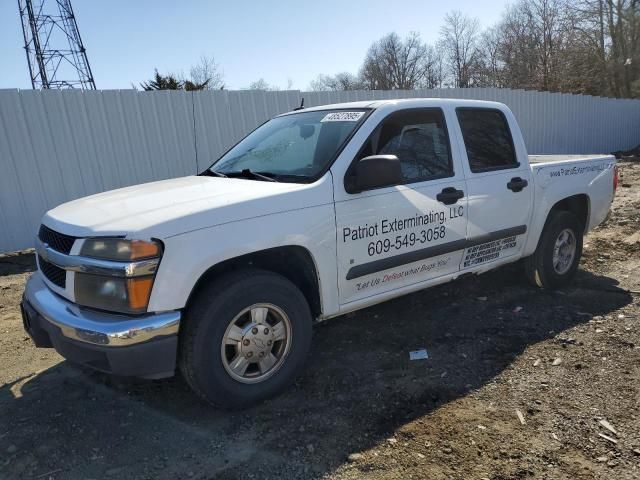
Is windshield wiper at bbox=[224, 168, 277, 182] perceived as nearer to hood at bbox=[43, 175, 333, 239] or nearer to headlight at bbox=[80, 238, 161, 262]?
hood at bbox=[43, 175, 333, 239]

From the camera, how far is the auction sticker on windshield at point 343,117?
3574 mm

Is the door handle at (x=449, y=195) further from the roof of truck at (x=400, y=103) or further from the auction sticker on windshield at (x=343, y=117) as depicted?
the auction sticker on windshield at (x=343, y=117)

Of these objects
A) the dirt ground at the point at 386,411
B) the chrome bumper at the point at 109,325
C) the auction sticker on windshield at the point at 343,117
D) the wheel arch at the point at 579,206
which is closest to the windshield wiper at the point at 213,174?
the auction sticker on windshield at the point at 343,117

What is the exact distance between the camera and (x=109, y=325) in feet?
8.50

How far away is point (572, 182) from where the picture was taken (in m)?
4.92

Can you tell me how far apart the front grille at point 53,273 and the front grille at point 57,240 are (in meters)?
0.12

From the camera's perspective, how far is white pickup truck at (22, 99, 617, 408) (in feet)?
8.61

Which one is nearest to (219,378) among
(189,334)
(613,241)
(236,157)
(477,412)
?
(189,334)

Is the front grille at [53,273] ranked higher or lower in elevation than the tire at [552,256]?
higher

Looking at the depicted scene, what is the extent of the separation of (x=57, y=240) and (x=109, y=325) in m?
0.76

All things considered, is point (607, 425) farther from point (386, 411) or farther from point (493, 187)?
point (493, 187)

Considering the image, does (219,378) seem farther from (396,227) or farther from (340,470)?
(396,227)

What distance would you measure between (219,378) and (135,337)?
0.56 m

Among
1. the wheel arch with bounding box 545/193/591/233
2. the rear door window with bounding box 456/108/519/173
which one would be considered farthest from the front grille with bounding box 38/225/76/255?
the wheel arch with bounding box 545/193/591/233
